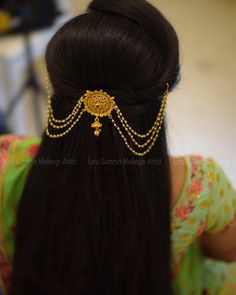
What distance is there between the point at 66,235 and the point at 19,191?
0.44ft

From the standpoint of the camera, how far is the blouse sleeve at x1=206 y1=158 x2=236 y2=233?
694mm

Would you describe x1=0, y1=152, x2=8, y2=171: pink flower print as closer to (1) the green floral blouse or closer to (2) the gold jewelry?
(1) the green floral blouse

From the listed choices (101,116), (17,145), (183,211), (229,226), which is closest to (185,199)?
(183,211)

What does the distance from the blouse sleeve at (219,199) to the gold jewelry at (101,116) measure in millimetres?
162

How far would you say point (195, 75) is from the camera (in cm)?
151

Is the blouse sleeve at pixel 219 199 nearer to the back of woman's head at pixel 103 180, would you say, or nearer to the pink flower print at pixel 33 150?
the back of woman's head at pixel 103 180

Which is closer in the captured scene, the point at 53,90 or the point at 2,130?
the point at 53,90

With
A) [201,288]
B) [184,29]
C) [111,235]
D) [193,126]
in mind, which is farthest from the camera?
[184,29]

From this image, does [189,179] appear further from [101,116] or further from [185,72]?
[185,72]

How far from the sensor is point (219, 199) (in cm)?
70

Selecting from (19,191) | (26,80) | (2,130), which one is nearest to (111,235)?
(19,191)

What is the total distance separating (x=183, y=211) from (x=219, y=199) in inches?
2.9

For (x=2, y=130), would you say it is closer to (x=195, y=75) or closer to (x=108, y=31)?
(x=195, y=75)

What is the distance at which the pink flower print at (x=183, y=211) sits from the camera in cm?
68
